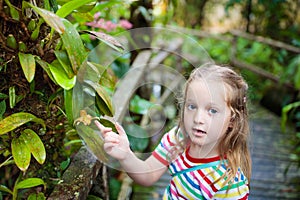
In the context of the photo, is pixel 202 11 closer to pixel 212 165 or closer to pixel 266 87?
pixel 266 87

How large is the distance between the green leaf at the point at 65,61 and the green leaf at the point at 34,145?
8.5 inches

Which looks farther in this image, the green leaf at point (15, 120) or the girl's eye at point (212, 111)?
the girl's eye at point (212, 111)

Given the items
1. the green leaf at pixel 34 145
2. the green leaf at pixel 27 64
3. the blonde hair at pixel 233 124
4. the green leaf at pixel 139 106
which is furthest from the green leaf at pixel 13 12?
the green leaf at pixel 139 106

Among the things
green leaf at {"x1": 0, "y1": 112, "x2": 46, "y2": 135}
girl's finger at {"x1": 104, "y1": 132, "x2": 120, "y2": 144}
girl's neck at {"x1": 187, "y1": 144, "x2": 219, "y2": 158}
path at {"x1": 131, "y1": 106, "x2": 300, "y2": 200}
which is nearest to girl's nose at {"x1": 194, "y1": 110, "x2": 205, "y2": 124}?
girl's neck at {"x1": 187, "y1": 144, "x2": 219, "y2": 158}

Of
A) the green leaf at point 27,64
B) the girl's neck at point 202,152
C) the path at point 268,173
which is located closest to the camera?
the green leaf at point 27,64

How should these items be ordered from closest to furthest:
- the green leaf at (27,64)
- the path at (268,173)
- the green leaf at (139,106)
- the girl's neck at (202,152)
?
the green leaf at (27,64) < the girl's neck at (202,152) < the green leaf at (139,106) < the path at (268,173)

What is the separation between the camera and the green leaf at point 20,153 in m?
1.21

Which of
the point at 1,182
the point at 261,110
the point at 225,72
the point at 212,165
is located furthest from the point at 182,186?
the point at 261,110

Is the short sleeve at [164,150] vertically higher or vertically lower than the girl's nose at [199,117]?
lower

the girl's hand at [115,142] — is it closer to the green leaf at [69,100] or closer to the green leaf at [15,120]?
the green leaf at [69,100]

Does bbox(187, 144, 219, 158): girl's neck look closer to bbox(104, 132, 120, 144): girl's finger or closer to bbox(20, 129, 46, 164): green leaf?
bbox(104, 132, 120, 144): girl's finger

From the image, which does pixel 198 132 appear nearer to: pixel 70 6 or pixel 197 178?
pixel 197 178

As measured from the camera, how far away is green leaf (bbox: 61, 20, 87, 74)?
1220 mm

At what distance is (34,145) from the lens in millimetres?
1294
